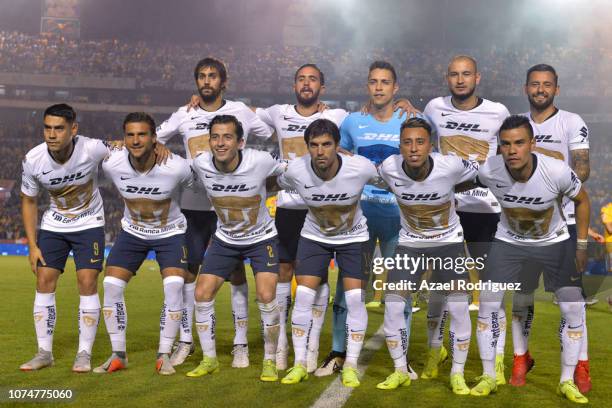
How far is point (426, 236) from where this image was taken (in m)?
6.41

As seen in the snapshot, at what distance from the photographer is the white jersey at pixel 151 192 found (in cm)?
680

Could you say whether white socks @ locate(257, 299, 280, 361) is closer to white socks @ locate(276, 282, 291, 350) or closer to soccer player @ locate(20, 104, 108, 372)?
white socks @ locate(276, 282, 291, 350)

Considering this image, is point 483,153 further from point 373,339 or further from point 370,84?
point 373,339

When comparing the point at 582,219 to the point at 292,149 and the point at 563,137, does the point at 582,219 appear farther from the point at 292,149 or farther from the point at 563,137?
the point at 292,149

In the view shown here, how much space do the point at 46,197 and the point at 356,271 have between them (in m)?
31.5

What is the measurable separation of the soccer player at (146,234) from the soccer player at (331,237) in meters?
1.06

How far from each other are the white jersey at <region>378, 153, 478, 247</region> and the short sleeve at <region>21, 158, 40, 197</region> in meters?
3.03

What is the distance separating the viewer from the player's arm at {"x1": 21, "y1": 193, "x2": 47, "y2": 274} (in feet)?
22.5

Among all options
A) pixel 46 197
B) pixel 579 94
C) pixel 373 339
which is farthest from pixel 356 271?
pixel 579 94

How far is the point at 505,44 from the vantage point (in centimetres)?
4288

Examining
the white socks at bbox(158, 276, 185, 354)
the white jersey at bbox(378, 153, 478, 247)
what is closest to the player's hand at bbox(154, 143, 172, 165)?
the white socks at bbox(158, 276, 185, 354)

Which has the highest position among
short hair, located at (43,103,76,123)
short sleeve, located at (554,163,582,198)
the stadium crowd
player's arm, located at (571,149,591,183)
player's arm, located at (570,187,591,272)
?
the stadium crowd

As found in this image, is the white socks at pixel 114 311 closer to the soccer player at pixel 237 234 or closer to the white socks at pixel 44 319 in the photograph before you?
the white socks at pixel 44 319

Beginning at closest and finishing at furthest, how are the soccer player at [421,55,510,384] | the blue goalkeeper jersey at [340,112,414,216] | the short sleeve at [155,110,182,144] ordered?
the soccer player at [421,55,510,384], the blue goalkeeper jersey at [340,112,414,216], the short sleeve at [155,110,182,144]
